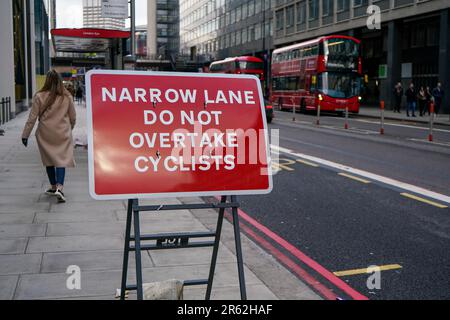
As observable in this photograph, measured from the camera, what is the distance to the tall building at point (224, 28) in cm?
6744

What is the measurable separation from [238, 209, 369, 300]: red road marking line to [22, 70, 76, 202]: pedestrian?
8.51 ft

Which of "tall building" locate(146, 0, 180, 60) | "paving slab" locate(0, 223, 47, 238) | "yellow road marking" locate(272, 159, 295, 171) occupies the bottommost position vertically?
"paving slab" locate(0, 223, 47, 238)

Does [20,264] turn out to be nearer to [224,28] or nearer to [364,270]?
[364,270]

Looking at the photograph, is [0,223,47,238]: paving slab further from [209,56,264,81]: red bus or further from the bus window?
[209,56,264,81]: red bus

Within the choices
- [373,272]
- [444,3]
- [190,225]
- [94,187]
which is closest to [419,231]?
[373,272]

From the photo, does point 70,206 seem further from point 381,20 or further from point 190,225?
point 381,20

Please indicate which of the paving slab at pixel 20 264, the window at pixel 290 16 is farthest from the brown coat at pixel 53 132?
the window at pixel 290 16

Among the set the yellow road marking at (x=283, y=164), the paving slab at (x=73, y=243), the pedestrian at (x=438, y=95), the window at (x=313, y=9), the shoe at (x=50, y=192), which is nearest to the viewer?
the paving slab at (x=73, y=243)

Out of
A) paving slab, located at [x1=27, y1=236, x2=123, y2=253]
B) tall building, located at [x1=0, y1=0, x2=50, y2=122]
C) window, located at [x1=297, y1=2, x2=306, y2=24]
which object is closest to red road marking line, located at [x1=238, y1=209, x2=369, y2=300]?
paving slab, located at [x1=27, y1=236, x2=123, y2=253]

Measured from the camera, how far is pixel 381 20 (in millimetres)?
39812

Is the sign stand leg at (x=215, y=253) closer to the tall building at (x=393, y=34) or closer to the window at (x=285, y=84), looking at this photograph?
the window at (x=285, y=84)

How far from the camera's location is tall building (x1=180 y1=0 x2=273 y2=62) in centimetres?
6744

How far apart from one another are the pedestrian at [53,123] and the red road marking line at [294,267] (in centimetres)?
277
